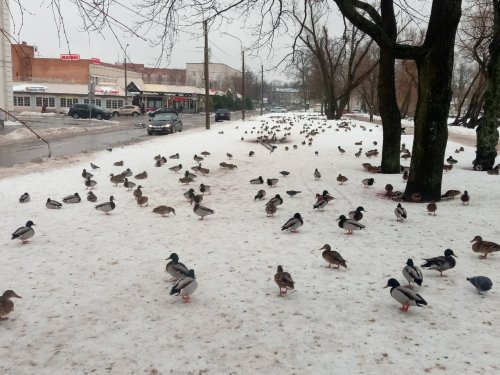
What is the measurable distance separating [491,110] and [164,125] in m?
26.4

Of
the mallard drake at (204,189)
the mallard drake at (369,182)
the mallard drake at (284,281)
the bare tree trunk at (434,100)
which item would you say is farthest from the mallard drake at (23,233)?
the mallard drake at (369,182)

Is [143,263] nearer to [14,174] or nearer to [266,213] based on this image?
[266,213]

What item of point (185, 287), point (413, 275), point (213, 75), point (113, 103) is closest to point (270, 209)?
point (413, 275)

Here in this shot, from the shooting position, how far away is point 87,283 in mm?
6453

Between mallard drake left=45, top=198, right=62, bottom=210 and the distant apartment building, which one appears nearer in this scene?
mallard drake left=45, top=198, right=62, bottom=210

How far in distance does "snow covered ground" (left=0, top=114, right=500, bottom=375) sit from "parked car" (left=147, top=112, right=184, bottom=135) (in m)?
25.0

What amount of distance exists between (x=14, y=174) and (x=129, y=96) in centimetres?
6748

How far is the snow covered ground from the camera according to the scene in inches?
179

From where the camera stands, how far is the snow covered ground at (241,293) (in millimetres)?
4535

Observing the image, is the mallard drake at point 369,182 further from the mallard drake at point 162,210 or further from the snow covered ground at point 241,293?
the mallard drake at point 162,210

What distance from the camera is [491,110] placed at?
1570 centimetres

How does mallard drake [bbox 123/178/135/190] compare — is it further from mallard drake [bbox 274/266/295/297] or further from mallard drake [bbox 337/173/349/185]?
mallard drake [bbox 274/266/295/297]

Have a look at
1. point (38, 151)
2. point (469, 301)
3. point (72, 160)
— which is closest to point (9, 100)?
point (38, 151)

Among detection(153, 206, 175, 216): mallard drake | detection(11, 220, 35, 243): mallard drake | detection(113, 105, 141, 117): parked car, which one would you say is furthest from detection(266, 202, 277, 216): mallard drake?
detection(113, 105, 141, 117): parked car
